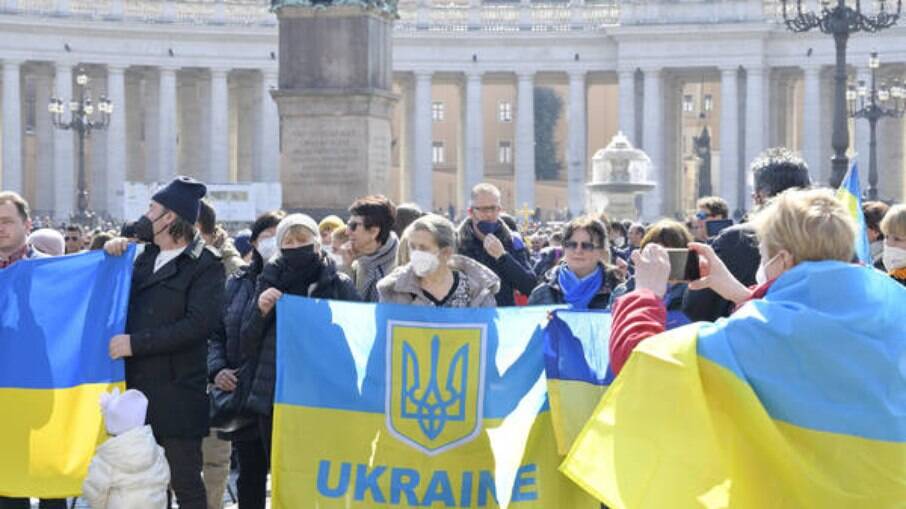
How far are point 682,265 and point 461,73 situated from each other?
68.1 meters

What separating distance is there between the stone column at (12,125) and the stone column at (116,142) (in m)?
3.73

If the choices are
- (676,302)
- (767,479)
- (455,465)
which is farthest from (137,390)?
(767,479)

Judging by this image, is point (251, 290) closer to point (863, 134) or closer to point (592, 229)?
point (592, 229)

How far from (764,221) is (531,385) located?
2472 millimetres

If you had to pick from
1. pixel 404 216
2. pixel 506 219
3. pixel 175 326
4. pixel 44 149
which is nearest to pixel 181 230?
pixel 175 326

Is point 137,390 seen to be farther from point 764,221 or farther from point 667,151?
point 667,151

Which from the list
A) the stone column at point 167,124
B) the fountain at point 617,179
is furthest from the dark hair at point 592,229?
the stone column at point 167,124

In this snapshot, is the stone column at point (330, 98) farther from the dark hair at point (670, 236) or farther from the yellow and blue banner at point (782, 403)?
the yellow and blue banner at point (782, 403)

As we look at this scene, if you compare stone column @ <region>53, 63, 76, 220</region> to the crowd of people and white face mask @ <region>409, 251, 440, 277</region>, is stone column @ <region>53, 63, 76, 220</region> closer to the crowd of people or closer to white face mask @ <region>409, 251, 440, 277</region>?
the crowd of people

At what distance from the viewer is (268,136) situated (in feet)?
241

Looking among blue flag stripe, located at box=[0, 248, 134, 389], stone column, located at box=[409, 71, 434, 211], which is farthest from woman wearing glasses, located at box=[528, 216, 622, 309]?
stone column, located at box=[409, 71, 434, 211]

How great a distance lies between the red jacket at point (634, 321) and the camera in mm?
7125

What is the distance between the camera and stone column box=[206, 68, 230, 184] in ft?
237

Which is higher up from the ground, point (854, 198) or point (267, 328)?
point (854, 198)
